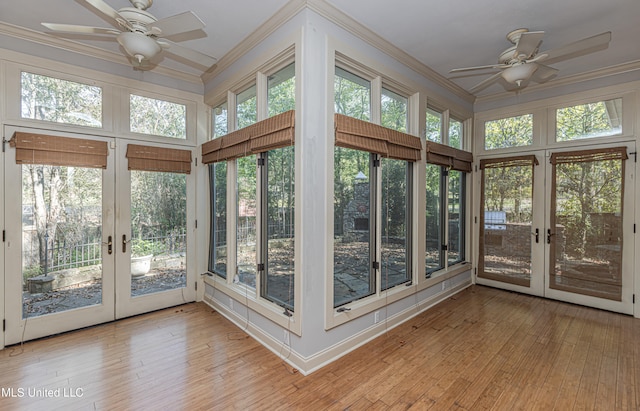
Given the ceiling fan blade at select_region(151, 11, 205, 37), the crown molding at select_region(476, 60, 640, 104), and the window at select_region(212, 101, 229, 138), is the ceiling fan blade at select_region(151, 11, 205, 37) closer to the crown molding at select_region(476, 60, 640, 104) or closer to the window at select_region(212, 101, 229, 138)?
the window at select_region(212, 101, 229, 138)

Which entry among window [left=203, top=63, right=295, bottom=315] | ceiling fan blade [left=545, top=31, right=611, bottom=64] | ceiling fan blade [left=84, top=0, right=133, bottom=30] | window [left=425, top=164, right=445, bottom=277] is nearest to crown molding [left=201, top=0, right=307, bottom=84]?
window [left=203, top=63, right=295, bottom=315]

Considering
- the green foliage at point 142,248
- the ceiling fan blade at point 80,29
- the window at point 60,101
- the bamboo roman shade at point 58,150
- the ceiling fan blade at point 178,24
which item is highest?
the ceiling fan blade at point 178,24

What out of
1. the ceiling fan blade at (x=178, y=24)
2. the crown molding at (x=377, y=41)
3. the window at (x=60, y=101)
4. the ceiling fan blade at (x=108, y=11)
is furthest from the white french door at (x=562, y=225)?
the window at (x=60, y=101)

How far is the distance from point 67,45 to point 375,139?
11.7ft

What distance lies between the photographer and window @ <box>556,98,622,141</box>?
382 cm

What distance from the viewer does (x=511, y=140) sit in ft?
15.2

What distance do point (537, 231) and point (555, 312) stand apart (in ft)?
3.95

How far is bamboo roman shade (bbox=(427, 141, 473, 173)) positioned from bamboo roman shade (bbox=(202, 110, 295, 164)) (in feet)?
7.02

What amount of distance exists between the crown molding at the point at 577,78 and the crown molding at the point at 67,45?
5027 mm

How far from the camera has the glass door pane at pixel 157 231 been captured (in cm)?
364

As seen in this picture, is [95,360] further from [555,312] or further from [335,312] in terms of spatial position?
[555,312]

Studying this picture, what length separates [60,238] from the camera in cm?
313

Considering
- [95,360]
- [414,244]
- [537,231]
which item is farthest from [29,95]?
[537,231]

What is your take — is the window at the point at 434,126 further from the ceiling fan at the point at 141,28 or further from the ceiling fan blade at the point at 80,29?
the ceiling fan blade at the point at 80,29
